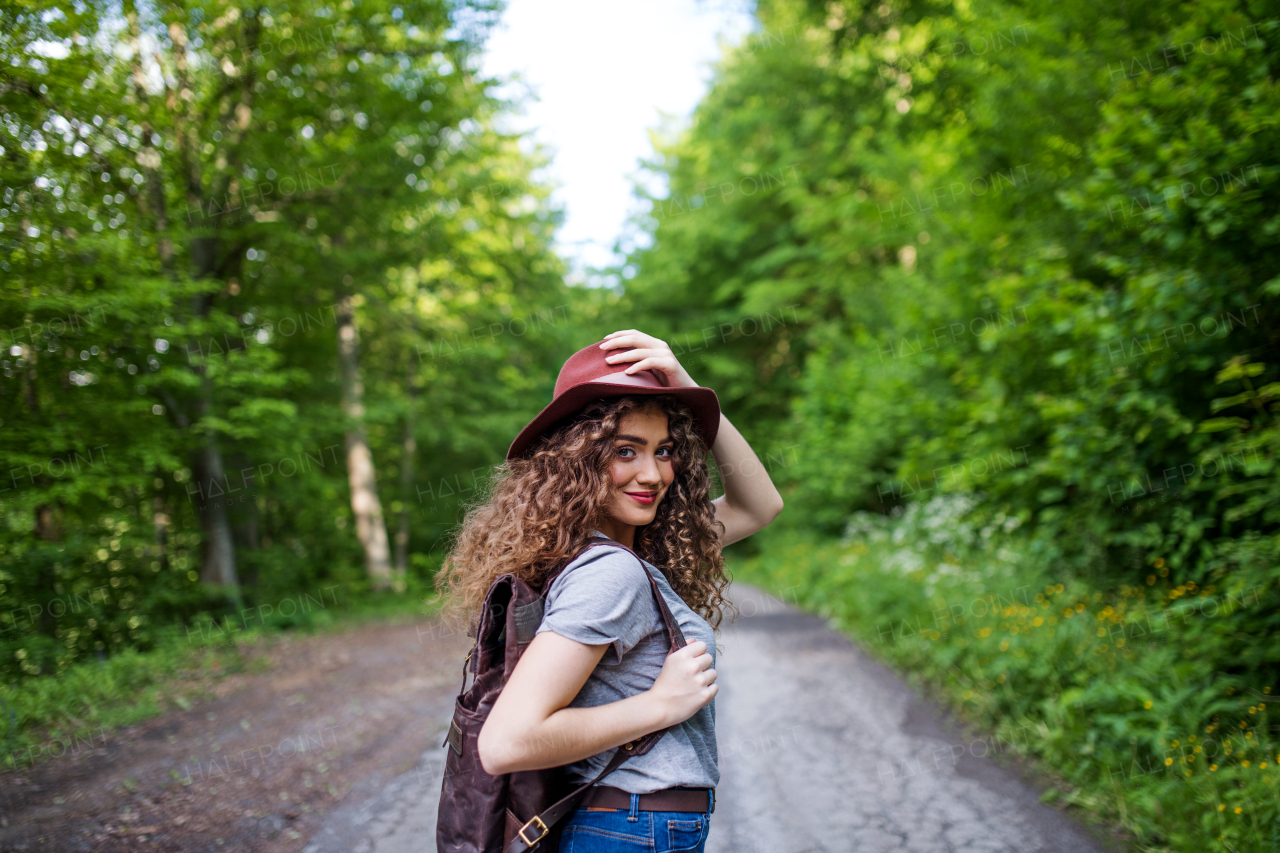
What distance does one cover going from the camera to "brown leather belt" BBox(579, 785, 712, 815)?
1402 mm

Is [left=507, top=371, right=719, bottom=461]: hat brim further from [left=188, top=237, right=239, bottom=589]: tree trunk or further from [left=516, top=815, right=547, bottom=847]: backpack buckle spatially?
[left=188, top=237, right=239, bottom=589]: tree trunk

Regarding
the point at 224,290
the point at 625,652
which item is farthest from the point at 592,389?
Answer: the point at 224,290

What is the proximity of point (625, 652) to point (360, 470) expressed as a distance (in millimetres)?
12867

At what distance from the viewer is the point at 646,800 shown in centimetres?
141

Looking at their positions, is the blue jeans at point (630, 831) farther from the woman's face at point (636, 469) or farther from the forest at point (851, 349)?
the forest at point (851, 349)

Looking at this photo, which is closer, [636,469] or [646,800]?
[646,800]

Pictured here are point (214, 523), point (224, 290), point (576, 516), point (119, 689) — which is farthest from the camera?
point (224, 290)

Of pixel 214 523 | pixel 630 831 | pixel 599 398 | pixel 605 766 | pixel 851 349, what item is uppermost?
pixel 851 349

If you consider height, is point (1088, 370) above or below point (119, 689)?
above

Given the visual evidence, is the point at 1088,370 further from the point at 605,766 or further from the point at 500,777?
the point at 500,777

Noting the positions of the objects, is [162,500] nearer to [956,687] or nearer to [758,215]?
[956,687]

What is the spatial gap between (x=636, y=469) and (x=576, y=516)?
0.60ft

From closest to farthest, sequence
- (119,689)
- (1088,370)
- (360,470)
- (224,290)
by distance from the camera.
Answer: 1. (1088,370)
2. (119,689)
3. (224,290)
4. (360,470)

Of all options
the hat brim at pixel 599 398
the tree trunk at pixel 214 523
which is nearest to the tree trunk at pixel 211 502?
the tree trunk at pixel 214 523
